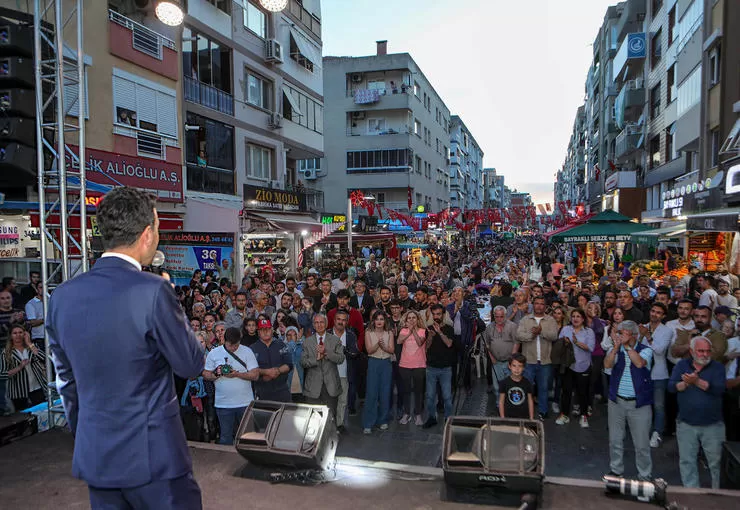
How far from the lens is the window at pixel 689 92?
1884cm

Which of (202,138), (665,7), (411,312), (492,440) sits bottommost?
(492,440)

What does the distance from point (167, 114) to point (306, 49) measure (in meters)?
10.4

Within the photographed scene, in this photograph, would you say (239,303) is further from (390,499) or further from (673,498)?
(673,498)

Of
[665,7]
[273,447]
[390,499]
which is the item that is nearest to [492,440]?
[390,499]

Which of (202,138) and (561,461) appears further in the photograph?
(202,138)

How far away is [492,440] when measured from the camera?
410cm

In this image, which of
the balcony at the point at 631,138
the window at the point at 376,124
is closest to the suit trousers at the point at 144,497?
the balcony at the point at 631,138

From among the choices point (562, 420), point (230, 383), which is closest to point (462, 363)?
point (562, 420)

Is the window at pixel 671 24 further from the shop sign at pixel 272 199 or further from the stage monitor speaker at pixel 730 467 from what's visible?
the stage monitor speaker at pixel 730 467

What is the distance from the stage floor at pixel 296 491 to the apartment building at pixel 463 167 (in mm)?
68509

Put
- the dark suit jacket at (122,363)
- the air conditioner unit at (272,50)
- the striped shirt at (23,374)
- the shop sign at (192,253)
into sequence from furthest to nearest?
the air conditioner unit at (272,50) → the shop sign at (192,253) → the striped shirt at (23,374) → the dark suit jacket at (122,363)

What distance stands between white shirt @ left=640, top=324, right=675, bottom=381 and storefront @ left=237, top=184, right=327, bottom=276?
13.1 m

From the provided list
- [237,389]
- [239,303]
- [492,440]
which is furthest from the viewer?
[239,303]

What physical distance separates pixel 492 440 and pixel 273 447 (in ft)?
6.05
